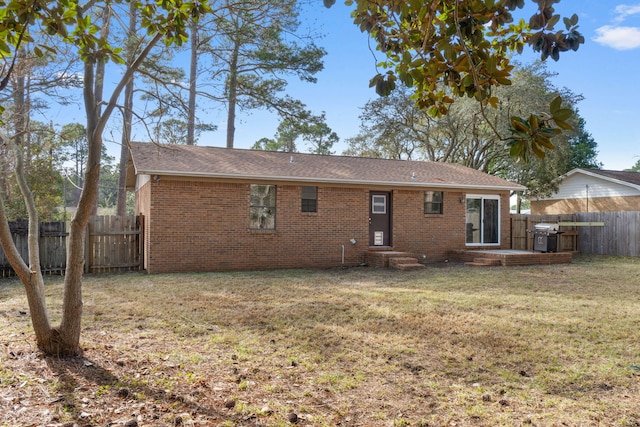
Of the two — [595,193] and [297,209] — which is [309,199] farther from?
[595,193]

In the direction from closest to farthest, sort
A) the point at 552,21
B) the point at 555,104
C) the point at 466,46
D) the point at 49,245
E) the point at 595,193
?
the point at 555,104 → the point at 552,21 → the point at 466,46 → the point at 49,245 → the point at 595,193

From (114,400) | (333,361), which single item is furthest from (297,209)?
(114,400)

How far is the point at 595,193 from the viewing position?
2241cm

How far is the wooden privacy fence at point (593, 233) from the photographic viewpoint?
1565cm

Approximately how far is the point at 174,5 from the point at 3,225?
98.4 inches

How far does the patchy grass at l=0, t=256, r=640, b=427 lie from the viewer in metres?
3.22

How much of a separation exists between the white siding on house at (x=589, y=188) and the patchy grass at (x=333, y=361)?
1583cm

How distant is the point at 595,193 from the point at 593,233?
22.4ft

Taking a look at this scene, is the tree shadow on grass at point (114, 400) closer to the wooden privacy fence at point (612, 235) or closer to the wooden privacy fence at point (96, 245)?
the wooden privacy fence at point (96, 245)

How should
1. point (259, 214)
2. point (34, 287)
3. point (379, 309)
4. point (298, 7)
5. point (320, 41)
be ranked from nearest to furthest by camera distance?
point (34, 287) → point (379, 309) → point (259, 214) → point (298, 7) → point (320, 41)

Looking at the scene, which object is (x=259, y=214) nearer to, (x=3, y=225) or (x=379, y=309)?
(x=379, y=309)

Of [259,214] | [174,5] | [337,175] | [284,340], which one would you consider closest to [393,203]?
[337,175]

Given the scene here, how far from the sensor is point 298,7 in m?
16.1

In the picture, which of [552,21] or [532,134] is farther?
[552,21]
